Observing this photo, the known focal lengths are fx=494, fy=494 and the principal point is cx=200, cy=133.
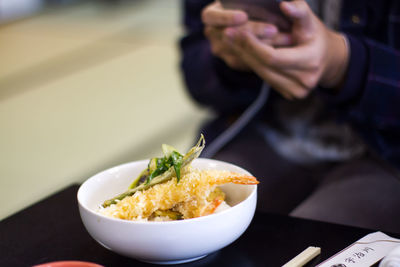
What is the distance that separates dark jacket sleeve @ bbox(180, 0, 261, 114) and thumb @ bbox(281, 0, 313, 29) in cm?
23

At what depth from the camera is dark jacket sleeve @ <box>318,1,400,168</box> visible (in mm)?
797

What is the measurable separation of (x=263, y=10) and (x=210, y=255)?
43cm

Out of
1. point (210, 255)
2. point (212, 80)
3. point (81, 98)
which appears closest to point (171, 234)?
point (210, 255)

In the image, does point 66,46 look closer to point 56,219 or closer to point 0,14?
point 0,14

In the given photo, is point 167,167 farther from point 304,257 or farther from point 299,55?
point 299,55

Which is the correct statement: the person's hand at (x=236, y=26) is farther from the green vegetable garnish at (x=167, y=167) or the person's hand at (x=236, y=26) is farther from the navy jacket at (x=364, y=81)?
the green vegetable garnish at (x=167, y=167)

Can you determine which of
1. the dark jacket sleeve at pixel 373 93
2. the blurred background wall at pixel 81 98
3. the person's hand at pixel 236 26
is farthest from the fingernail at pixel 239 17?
the blurred background wall at pixel 81 98

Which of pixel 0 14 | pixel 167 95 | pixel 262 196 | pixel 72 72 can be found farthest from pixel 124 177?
pixel 0 14

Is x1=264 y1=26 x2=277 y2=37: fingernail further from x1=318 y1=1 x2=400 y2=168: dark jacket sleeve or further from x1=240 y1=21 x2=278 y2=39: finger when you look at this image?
x1=318 y1=1 x2=400 y2=168: dark jacket sleeve

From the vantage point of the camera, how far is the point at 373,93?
2.62 feet

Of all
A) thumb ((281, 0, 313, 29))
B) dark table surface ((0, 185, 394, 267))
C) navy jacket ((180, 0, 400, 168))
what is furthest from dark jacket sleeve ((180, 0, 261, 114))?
dark table surface ((0, 185, 394, 267))

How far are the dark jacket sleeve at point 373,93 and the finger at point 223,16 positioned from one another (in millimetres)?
187

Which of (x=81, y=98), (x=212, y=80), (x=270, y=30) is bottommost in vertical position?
(x=81, y=98)

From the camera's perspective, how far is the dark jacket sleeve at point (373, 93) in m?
0.80
